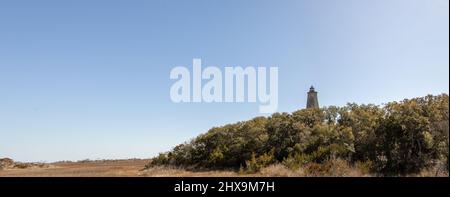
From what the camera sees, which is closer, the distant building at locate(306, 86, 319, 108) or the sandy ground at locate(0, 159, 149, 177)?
the sandy ground at locate(0, 159, 149, 177)

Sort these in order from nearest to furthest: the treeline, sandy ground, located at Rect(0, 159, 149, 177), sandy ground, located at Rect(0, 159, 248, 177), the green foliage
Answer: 1. the treeline
2. the green foliage
3. sandy ground, located at Rect(0, 159, 248, 177)
4. sandy ground, located at Rect(0, 159, 149, 177)

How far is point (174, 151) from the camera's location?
30.0m

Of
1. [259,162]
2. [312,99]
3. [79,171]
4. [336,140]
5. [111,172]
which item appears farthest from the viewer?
[312,99]

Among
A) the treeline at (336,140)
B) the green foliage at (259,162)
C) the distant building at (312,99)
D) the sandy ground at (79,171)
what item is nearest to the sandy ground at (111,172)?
the sandy ground at (79,171)

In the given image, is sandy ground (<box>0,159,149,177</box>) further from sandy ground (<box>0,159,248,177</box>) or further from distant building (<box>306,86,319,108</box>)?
distant building (<box>306,86,319,108</box>)

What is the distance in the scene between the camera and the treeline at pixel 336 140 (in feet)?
61.2

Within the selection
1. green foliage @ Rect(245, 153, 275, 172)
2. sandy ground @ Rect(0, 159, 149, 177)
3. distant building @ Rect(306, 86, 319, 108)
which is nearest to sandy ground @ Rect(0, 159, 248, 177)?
sandy ground @ Rect(0, 159, 149, 177)

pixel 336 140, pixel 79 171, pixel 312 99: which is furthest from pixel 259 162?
pixel 312 99

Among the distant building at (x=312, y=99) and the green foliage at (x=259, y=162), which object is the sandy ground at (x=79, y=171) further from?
the distant building at (x=312, y=99)

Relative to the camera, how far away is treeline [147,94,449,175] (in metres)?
18.6

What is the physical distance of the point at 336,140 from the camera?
2202cm

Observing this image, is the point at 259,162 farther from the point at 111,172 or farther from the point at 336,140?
the point at 111,172
